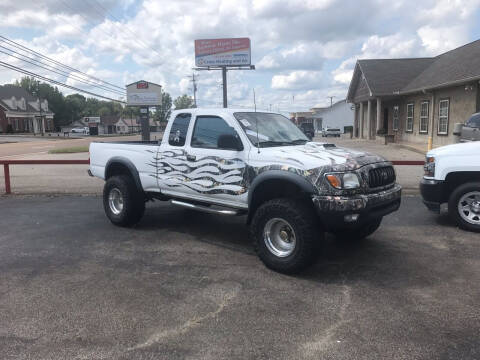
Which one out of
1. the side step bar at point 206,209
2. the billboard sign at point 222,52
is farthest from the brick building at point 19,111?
the side step bar at point 206,209

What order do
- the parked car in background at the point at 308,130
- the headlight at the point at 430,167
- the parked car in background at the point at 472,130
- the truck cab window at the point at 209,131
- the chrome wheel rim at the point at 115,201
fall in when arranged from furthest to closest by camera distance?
the parked car in background at the point at 472,130, the chrome wheel rim at the point at 115,201, the headlight at the point at 430,167, the parked car in background at the point at 308,130, the truck cab window at the point at 209,131

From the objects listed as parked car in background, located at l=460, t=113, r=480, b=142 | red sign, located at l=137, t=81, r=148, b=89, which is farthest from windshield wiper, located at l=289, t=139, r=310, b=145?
red sign, located at l=137, t=81, r=148, b=89

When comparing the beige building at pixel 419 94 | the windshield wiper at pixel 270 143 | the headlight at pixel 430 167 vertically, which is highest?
the beige building at pixel 419 94

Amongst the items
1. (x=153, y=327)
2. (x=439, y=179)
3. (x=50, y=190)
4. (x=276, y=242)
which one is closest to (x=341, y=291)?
(x=276, y=242)

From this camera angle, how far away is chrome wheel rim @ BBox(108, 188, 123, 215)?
287 inches

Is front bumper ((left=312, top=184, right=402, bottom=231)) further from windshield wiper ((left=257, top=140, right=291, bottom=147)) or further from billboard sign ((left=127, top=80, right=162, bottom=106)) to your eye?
billboard sign ((left=127, top=80, right=162, bottom=106))

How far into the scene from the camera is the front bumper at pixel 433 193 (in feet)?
22.6

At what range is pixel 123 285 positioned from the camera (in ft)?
15.3

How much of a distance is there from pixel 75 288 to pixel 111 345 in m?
1.37

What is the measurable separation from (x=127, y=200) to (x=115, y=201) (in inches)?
21.9

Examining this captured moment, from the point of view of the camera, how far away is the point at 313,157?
192 inches

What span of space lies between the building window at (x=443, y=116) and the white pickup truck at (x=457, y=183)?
637 inches

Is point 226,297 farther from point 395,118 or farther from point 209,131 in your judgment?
point 395,118

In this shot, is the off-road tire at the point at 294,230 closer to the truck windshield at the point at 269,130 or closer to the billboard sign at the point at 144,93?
the truck windshield at the point at 269,130
